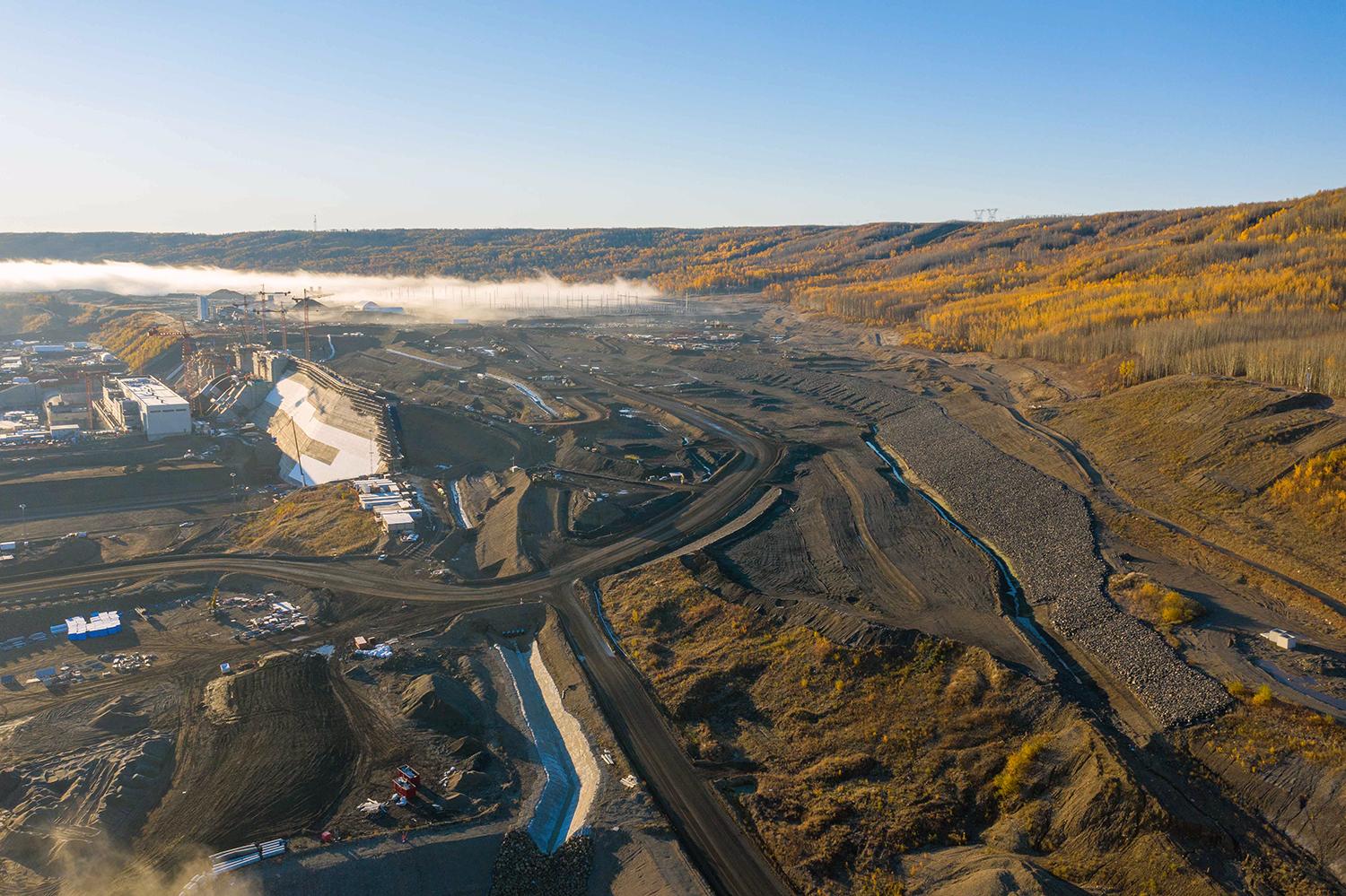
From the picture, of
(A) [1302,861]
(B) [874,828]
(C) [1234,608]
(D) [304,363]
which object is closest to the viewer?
(A) [1302,861]

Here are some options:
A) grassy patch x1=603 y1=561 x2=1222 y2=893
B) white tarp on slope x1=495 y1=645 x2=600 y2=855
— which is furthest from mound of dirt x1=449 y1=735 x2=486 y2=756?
grassy patch x1=603 y1=561 x2=1222 y2=893

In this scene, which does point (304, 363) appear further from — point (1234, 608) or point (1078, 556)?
point (1234, 608)

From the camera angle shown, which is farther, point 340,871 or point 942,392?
point 942,392

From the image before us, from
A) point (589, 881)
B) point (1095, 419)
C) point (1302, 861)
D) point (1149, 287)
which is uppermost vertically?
point (1149, 287)

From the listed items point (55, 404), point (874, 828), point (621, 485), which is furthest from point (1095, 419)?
point (55, 404)

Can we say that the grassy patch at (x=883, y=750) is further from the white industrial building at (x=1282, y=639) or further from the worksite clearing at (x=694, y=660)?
the white industrial building at (x=1282, y=639)

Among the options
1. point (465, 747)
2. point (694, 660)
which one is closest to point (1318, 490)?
point (694, 660)

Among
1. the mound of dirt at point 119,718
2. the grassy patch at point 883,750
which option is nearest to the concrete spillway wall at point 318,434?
the mound of dirt at point 119,718

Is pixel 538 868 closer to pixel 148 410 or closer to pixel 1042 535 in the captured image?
pixel 1042 535
